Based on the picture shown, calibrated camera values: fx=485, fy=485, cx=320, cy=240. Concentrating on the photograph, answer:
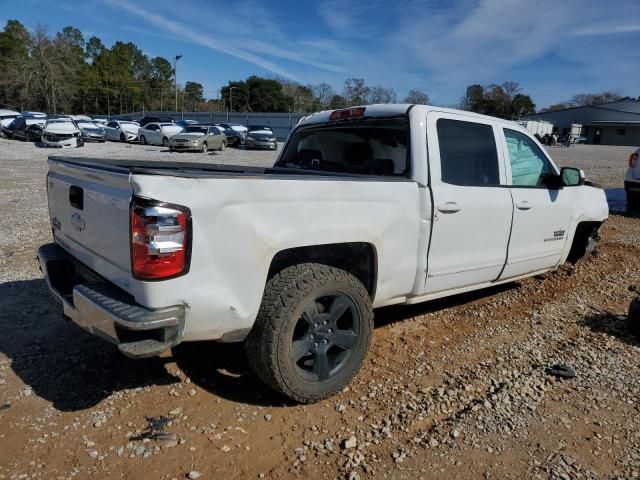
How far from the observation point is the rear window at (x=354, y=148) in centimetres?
377

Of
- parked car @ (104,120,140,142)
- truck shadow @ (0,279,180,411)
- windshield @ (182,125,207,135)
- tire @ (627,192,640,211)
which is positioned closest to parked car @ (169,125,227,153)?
windshield @ (182,125,207,135)

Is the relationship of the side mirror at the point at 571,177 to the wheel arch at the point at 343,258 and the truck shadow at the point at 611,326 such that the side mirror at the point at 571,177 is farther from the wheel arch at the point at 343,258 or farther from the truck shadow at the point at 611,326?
the wheel arch at the point at 343,258

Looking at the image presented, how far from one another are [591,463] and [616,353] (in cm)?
159

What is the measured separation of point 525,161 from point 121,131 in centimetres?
3421

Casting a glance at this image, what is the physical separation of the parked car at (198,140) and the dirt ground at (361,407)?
2344 cm

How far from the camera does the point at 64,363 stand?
3.54 metres

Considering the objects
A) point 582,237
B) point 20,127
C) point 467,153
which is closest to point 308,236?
point 467,153

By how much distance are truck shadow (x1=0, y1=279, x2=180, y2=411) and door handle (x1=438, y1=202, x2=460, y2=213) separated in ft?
7.36

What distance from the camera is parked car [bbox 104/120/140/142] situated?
34.0 metres

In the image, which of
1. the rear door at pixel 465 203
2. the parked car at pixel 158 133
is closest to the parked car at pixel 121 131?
the parked car at pixel 158 133

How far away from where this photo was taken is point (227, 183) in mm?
2527

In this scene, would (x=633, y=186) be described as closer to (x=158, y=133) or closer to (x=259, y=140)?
(x=259, y=140)

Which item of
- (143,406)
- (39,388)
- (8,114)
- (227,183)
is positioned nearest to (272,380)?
(143,406)

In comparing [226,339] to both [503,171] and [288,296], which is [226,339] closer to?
[288,296]
